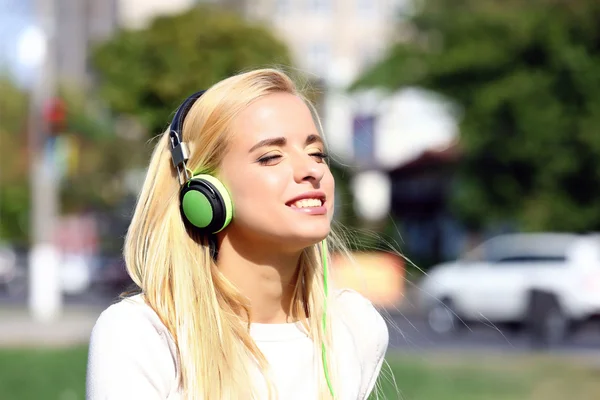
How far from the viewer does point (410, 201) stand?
44375 mm

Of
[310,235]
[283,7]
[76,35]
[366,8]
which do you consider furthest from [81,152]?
[310,235]

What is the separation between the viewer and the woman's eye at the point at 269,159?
2.31 m

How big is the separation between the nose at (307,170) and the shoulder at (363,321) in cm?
35

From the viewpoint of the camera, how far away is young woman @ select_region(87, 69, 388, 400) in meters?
2.18

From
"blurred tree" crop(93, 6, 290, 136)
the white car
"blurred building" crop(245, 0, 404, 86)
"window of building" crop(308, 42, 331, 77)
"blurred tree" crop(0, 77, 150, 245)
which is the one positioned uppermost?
"blurred building" crop(245, 0, 404, 86)

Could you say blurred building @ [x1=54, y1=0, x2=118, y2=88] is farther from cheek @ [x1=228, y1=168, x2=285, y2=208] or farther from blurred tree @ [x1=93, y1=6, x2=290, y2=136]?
cheek @ [x1=228, y1=168, x2=285, y2=208]

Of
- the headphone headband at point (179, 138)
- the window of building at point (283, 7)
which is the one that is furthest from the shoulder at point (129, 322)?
Result: the window of building at point (283, 7)

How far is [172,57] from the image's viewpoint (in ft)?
88.1

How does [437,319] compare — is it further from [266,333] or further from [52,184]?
[266,333]

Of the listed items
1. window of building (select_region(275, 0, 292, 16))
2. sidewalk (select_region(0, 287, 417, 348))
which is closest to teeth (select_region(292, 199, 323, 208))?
sidewalk (select_region(0, 287, 417, 348))

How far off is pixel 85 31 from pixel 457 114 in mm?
53870

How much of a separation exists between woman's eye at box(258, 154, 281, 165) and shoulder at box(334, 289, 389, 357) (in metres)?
0.39

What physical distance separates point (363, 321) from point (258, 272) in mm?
280

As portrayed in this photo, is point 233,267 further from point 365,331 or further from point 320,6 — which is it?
point 320,6
